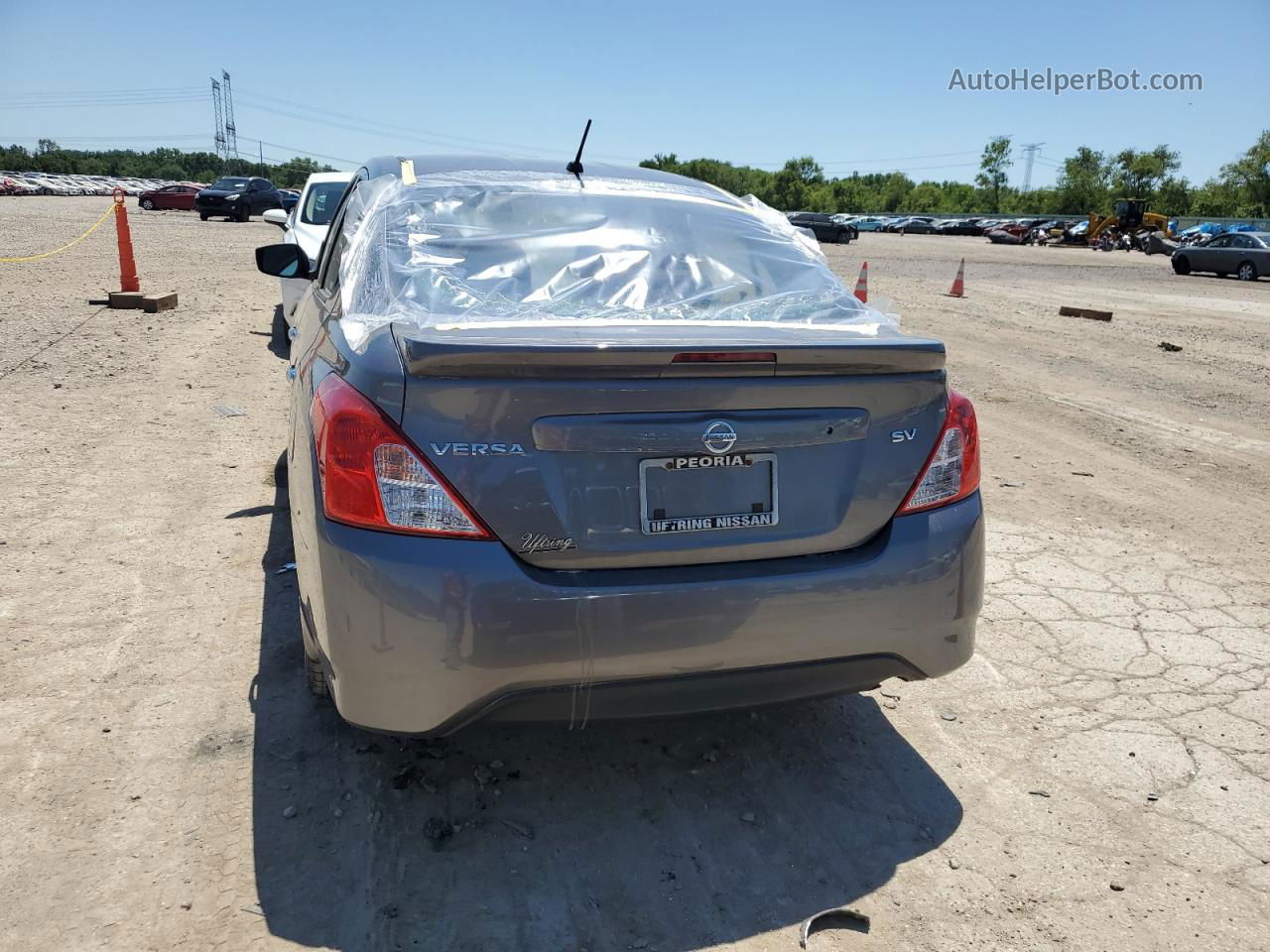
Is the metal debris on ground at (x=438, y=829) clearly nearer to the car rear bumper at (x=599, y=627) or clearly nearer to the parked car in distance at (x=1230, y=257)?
the car rear bumper at (x=599, y=627)

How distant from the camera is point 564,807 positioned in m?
2.77

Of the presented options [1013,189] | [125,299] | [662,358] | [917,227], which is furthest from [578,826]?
[1013,189]

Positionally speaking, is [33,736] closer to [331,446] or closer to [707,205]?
[331,446]

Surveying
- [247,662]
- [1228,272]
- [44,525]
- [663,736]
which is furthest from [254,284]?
[1228,272]

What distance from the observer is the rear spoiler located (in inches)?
86.5

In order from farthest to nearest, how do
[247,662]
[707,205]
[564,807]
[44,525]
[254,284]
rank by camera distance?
[254,284]
[44,525]
[707,205]
[247,662]
[564,807]

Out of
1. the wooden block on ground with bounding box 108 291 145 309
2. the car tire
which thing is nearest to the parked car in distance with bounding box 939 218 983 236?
the wooden block on ground with bounding box 108 291 145 309

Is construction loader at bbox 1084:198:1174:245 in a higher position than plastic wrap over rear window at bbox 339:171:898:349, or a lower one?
higher

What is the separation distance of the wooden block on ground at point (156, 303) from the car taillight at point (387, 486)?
1013 cm

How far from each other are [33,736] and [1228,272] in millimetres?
34671

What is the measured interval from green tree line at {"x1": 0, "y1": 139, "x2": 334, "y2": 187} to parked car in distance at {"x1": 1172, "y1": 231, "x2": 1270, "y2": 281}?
338ft

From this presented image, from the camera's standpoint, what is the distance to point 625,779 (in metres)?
2.91

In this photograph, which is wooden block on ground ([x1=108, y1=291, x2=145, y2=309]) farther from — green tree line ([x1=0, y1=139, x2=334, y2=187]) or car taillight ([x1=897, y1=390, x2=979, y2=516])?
green tree line ([x1=0, y1=139, x2=334, y2=187])

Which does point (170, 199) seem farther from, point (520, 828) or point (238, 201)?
point (520, 828)
